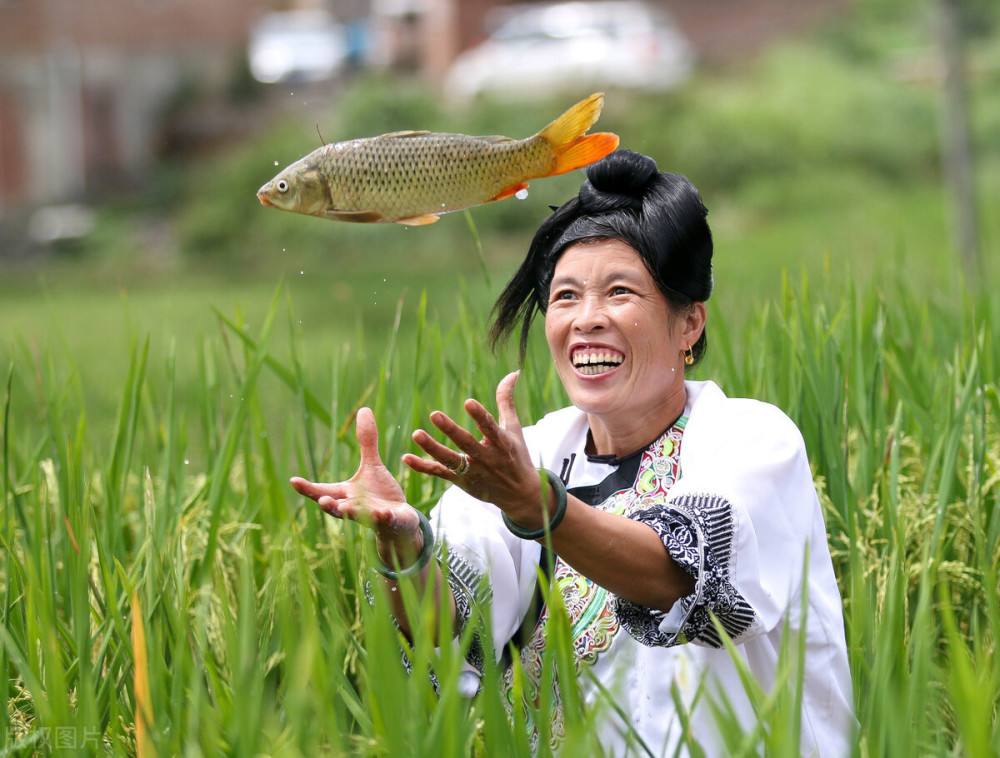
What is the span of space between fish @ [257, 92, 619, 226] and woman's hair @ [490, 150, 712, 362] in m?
0.23

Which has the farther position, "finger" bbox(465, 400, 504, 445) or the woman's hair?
the woman's hair

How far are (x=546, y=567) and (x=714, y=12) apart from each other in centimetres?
2154

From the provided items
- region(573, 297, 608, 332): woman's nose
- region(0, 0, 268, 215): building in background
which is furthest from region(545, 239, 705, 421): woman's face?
region(0, 0, 268, 215): building in background

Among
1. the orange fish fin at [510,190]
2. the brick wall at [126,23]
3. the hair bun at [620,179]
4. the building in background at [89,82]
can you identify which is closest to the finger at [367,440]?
the orange fish fin at [510,190]

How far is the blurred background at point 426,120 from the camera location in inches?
445

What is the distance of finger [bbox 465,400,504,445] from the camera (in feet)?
5.27

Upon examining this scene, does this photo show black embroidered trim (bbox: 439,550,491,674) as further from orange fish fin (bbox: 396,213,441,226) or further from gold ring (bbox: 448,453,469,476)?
orange fish fin (bbox: 396,213,441,226)

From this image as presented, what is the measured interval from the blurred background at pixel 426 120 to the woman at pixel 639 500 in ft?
17.4

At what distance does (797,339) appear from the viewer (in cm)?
261

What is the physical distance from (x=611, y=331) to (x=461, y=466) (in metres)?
0.38

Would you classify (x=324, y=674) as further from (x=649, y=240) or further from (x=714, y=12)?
(x=714, y=12)

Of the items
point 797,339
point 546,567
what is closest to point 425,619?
point 546,567

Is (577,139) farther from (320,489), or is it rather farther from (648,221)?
(320,489)

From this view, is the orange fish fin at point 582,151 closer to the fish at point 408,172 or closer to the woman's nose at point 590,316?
the fish at point 408,172
